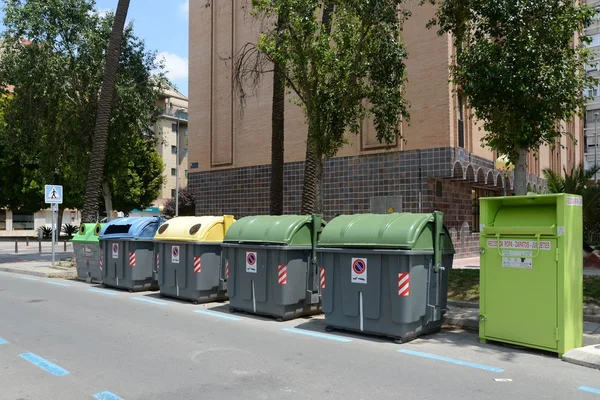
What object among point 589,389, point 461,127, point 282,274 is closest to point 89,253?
point 282,274

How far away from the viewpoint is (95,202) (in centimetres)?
1809

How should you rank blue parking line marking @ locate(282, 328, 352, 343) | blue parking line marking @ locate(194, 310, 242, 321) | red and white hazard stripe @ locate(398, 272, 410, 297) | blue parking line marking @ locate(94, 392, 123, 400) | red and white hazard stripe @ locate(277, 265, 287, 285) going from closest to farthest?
blue parking line marking @ locate(94, 392, 123, 400)
red and white hazard stripe @ locate(398, 272, 410, 297)
blue parking line marking @ locate(282, 328, 352, 343)
red and white hazard stripe @ locate(277, 265, 287, 285)
blue parking line marking @ locate(194, 310, 242, 321)

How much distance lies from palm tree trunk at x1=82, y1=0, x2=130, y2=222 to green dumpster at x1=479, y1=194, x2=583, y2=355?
1432cm

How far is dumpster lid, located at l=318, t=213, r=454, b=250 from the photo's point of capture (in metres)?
7.22

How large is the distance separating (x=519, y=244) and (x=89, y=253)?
1114 cm

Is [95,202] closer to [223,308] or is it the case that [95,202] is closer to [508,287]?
[223,308]

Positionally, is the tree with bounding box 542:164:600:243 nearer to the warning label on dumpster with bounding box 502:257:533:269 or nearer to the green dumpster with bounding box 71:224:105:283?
the warning label on dumpster with bounding box 502:257:533:269

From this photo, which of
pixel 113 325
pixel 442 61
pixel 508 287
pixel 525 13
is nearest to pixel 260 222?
pixel 113 325

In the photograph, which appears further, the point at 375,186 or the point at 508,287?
the point at 375,186

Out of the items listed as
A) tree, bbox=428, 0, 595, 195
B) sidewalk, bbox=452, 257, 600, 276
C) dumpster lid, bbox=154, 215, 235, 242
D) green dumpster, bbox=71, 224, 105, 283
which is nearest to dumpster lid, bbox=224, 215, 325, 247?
dumpster lid, bbox=154, 215, 235, 242

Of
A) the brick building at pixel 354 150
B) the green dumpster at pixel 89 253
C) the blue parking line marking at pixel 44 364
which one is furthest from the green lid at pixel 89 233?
the blue parking line marking at pixel 44 364

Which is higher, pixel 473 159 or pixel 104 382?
pixel 473 159

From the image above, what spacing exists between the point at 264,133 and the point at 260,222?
1315 centimetres

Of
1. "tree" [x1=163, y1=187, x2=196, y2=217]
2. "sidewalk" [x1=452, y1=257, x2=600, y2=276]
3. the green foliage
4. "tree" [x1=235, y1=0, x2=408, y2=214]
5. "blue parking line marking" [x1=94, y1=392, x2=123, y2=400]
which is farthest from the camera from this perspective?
"tree" [x1=163, y1=187, x2=196, y2=217]
